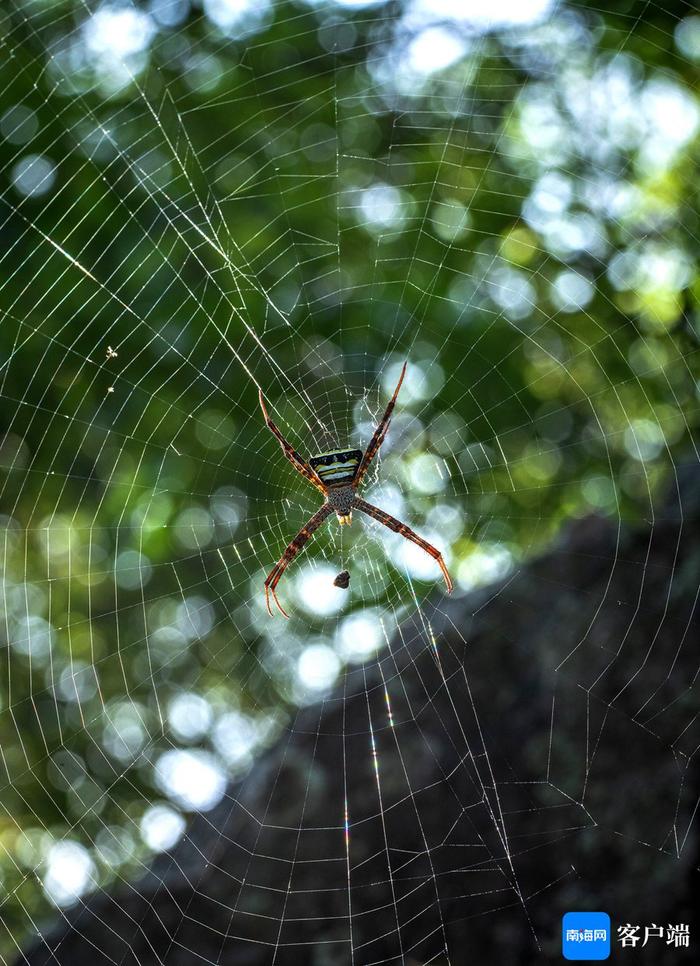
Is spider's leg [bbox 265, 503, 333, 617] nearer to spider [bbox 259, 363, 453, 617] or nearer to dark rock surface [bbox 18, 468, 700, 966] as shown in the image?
spider [bbox 259, 363, 453, 617]

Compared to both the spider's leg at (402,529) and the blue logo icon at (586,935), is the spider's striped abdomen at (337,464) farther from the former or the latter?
the blue logo icon at (586,935)

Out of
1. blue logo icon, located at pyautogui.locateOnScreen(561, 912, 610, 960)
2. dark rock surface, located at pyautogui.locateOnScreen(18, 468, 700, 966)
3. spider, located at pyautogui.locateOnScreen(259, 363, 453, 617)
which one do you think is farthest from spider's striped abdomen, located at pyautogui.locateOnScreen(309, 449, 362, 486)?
blue logo icon, located at pyautogui.locateOnScreen(561, 912, 610, 960)

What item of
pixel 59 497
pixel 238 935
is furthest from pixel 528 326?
pixel 238 935

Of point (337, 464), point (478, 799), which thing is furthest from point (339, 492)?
point (478, 799)

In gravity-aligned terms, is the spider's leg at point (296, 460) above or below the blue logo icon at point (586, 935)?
above

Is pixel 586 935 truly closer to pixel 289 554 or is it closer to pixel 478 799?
pixel 478 799

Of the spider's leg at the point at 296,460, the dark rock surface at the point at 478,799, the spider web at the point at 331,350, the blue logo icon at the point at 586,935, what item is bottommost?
the blue logo icon at the point at 586,935

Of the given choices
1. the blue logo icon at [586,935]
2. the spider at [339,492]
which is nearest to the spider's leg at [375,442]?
the spider at [339,492]
